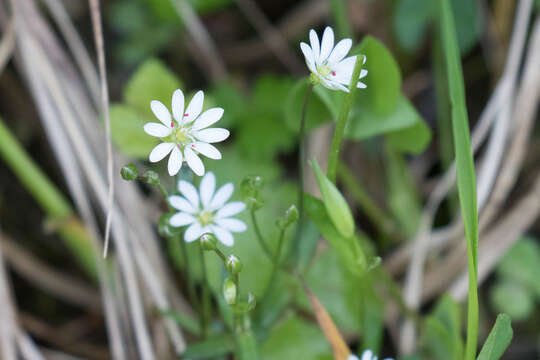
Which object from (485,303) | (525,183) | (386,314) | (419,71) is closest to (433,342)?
(386,314)

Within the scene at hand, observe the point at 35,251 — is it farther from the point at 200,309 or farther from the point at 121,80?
the point at 200,309

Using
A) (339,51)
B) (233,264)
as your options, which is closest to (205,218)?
(233,264)

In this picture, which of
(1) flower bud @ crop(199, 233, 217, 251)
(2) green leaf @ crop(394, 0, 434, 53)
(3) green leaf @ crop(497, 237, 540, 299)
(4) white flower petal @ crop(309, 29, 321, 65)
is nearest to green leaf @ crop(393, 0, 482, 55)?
(2) green leaf @ crop(394, 0, 434, 53)

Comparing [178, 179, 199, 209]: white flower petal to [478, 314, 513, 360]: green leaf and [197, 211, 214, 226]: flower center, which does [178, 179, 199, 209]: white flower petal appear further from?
[478, 314, 513, 360]: green leaf

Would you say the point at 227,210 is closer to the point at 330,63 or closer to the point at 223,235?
the point at 223,235

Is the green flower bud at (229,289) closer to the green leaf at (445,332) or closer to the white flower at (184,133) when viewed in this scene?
the white flower at (184,133)

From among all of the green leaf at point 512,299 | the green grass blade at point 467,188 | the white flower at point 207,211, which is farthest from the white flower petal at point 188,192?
the green leaf at point 512,299
